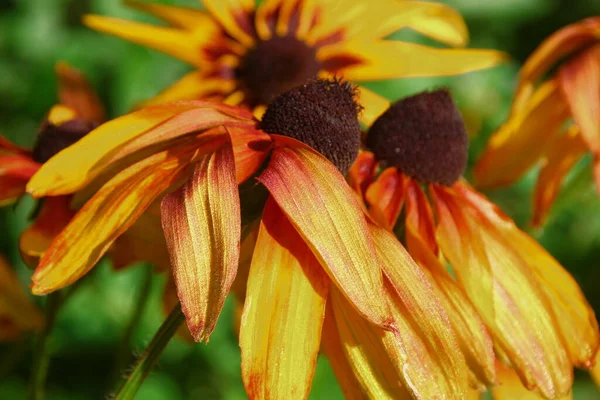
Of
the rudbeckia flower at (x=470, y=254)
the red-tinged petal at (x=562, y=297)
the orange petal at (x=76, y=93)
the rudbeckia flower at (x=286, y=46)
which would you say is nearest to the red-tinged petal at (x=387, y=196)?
the rudbeckia flower at (x=470, y=254)

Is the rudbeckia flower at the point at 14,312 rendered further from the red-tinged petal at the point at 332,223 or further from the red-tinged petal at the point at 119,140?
the red-tinged petal at the point at 332,223

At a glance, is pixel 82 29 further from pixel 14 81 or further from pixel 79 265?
pixel 79 265

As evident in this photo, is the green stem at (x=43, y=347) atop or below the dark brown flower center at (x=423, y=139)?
below

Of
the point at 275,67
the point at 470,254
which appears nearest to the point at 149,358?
the point at 470,254

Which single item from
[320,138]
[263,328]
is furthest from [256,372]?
[320,138]

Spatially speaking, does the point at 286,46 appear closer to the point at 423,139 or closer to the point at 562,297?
the point at 423,139
